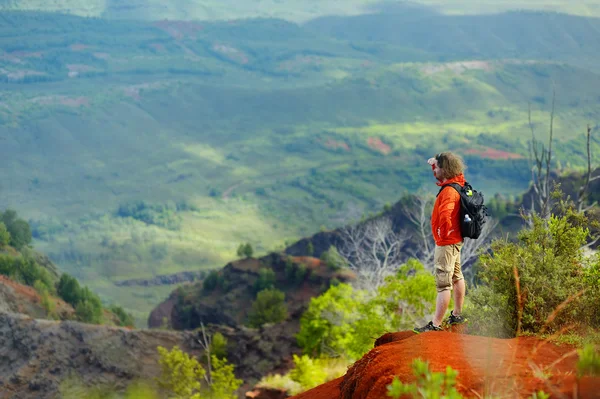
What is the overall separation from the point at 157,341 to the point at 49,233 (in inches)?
5993

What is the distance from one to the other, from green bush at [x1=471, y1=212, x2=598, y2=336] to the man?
0.55 meters

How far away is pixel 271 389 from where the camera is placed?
2225 cm

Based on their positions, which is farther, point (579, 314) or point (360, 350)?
point (360, 350)

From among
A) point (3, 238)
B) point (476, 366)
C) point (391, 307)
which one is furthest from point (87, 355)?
point (476, 366)

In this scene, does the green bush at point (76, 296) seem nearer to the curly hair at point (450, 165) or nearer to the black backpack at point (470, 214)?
the curly hair at point (450, 165)

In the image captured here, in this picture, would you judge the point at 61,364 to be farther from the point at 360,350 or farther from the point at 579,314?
the point at 579,314

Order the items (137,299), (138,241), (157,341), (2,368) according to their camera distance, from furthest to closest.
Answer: (138,241) → (137,299) → (157,341) → (2,368)

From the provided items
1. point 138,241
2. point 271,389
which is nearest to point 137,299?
point 138,241

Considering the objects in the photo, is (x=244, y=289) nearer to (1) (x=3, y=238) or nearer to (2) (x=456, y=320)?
(1) (x=3, y=238)

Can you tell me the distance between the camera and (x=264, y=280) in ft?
200

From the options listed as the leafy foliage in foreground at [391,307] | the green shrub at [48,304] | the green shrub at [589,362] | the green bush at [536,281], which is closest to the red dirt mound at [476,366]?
the green shrub at [589,362]

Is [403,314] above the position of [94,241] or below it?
above

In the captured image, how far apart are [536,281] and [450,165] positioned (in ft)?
5.63

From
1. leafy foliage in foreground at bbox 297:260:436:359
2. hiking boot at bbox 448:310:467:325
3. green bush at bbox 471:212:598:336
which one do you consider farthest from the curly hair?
leafy foliage in foreground at bbox 297:260:436:359
